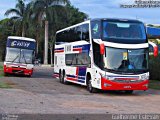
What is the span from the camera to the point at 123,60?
63.8 ft

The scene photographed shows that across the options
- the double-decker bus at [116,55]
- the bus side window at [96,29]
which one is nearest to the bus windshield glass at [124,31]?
the double-decker bus at [116,55]

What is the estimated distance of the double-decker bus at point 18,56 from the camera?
33031 millimetres

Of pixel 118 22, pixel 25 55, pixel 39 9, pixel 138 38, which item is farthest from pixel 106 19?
pixel 39 9

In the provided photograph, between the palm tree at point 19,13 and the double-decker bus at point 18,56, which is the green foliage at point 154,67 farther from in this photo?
the palm tree at point 19,13

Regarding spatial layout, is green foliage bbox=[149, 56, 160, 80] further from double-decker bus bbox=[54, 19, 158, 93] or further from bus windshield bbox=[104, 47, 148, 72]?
bus windshield bbox=[104, 47, 148, 72]

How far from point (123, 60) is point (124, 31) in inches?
65.2

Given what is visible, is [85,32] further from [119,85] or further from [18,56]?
[18,56]

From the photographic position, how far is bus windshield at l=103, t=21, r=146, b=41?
19.9 metres

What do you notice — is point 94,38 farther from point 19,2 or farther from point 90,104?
point 19,2

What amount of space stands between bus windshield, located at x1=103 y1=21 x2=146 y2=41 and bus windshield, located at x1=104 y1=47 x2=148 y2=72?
70 cm

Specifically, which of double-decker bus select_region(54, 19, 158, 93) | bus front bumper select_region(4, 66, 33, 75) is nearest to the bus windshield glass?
double-decker bus select_region(54, 19, 158, 93)

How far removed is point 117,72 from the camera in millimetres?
19344

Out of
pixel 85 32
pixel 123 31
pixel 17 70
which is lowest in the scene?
pixel 17 70

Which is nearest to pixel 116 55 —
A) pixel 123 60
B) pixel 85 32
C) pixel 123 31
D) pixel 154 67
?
pixel 123 60
